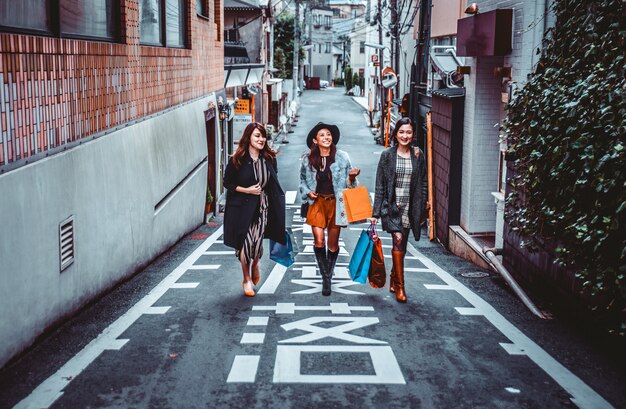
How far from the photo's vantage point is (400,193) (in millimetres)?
7473

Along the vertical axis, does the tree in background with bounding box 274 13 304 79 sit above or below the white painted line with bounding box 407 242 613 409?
above

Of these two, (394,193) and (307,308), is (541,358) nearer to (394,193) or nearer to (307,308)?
(307,308)

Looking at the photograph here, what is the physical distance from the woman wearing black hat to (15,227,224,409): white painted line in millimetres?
1804

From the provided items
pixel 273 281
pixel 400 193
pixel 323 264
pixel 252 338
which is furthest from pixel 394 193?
pixel 252 338

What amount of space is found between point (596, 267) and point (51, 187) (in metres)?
4.35

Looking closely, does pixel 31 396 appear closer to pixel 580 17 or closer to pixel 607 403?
pixel 607 403

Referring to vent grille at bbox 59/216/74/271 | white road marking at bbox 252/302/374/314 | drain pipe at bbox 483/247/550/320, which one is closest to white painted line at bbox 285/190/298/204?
drain pipe at bbox 483/247/550/320

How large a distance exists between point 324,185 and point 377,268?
1.07 m

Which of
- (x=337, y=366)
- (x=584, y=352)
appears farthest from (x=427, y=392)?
(x=584, y=352)

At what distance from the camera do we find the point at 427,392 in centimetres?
478

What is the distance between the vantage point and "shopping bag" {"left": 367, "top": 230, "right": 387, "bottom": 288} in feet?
25.0

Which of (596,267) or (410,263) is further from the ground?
(596,267)

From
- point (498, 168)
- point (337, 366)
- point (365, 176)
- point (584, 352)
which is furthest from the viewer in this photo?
point (365, 176)

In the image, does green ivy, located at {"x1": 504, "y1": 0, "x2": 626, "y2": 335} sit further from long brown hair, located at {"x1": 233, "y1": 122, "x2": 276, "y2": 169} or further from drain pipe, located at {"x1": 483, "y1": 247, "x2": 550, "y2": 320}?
long brown hair, located at {"x1": 233, "y1": 122, "x2": 276, "y2": 169}
